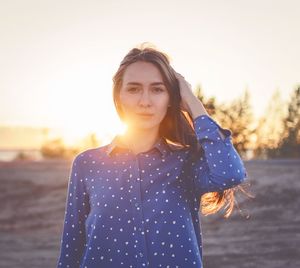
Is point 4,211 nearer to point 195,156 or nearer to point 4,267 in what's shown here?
point 4,267

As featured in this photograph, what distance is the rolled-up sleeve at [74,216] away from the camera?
6.71 ft

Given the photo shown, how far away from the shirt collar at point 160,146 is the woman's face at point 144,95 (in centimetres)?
7

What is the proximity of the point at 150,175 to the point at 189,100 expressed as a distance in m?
0.31

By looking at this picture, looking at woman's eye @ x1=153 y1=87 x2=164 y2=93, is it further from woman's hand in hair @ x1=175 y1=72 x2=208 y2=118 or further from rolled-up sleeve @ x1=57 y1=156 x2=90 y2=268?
rolled-up sleeve @ x1=57 y1=156 x2=90 y2=268

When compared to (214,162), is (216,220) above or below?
below

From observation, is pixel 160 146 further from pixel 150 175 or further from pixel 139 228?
pixel 139 228

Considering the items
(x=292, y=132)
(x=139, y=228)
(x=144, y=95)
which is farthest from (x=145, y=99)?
(x=292, y=132)

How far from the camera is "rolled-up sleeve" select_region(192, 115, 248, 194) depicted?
6.11 feet

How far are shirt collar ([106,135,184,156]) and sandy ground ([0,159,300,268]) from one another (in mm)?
4790

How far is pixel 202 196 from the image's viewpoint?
2.09 m

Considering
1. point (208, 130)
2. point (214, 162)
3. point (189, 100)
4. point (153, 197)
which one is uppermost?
point (189, 100)

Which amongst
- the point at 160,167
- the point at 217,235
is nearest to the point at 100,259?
the point at 160,167

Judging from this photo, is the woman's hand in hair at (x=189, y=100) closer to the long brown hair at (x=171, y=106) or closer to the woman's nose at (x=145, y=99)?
the long brown hair at (x=171, y=106)

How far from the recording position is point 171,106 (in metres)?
2.01
